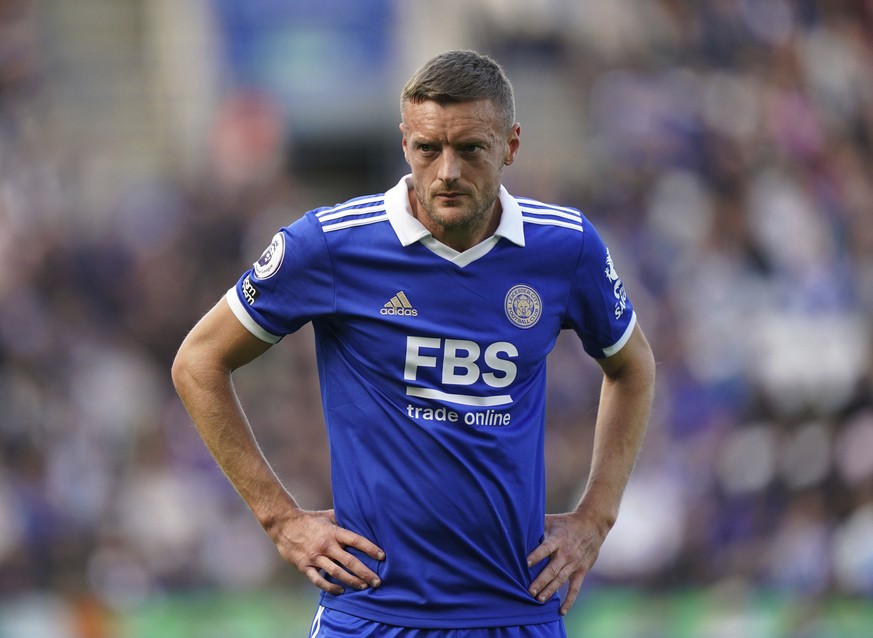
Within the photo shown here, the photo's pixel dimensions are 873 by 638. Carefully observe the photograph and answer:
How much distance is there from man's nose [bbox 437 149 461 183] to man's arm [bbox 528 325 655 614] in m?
0.87

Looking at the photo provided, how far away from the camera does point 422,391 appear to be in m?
4.02

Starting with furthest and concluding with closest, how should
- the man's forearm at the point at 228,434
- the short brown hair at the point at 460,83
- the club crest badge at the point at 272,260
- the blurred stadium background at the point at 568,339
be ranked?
1. the blurred stadium background at the point at 568,339
2. the man's forearm at the point at 228,434
3. the club crest badge at the point at 272,260
4. the short brown hair at the point at 460,83

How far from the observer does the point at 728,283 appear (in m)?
12.2

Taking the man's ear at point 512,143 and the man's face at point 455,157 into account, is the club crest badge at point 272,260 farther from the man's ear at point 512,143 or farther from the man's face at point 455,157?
the man's ear at point 512,143

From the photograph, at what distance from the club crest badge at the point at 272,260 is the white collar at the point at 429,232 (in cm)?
32

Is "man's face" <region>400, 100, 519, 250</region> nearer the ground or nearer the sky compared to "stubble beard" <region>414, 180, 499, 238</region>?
nearer the sky

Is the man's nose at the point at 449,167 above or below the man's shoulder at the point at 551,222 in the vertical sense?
above

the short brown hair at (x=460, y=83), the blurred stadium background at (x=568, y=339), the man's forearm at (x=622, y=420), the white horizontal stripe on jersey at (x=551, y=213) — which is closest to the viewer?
the short brown hair at (x=460, y=83)

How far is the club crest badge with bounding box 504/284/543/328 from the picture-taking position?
4105 millimetres

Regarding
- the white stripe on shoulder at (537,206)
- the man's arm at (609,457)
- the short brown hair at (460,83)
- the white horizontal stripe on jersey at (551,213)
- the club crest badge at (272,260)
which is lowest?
the man's arm at (609,457)

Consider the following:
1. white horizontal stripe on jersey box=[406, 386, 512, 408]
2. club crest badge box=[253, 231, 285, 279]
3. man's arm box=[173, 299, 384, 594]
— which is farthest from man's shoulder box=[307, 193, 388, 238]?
white horizontal stripe on jersey box=[406, 386, 512, 408]

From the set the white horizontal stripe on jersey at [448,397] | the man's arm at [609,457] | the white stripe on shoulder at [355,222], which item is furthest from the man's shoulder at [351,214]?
the man's arm at [609,457]

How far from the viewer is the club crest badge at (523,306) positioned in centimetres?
411

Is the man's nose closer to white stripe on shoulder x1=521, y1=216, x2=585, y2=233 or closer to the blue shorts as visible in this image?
white stripe on shoulder x1=521, y1=216, x2=585, y2=233
